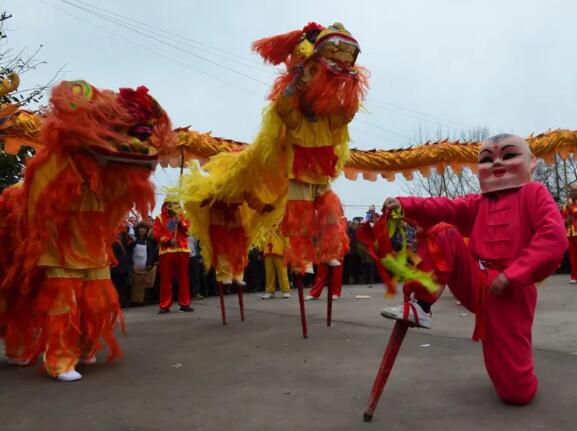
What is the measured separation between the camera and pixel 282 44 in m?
4.46

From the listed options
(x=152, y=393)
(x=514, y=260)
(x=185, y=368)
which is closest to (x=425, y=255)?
(x=514, y=260)

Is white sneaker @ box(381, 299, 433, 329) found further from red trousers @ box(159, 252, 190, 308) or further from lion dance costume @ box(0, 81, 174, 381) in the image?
red trousers @ box(159, 252, 190, 308)

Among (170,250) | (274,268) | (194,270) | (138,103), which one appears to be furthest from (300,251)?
(194,270)

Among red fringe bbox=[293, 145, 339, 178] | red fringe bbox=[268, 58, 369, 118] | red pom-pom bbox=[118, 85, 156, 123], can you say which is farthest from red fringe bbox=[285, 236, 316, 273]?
red pom-pom bbox=[118, 85, 156, 123]

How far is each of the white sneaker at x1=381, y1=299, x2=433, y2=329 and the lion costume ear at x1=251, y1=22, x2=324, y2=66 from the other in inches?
99.4

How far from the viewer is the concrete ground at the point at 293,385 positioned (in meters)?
2.52

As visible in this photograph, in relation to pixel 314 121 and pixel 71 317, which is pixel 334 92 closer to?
pixel 314 121

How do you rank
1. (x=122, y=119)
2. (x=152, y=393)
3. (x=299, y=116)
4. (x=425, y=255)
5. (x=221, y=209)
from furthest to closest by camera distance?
(x=221, y=209), (x=299, y=116), (x=122, y=119), (x=152, y=393), (x=425, y=255)

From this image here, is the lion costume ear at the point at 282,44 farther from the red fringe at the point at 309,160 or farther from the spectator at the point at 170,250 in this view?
the spectator at the point at 170,250

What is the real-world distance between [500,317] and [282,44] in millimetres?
2787

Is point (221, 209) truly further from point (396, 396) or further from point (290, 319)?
point (396, 396)

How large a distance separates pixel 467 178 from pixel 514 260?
27.2 meters

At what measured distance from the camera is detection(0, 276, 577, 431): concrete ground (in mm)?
2521

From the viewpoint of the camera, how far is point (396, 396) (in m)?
2.84
